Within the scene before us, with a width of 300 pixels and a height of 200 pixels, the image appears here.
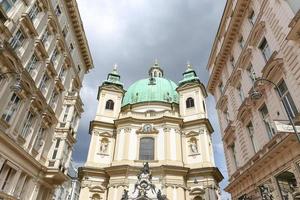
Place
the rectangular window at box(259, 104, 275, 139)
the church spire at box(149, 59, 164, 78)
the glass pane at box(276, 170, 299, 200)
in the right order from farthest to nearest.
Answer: the church spire at box(149, 59, 164, 78), the rectangular window at box(259, 104, 275, 139), the glass pane at box(276, 170, 299, 200)

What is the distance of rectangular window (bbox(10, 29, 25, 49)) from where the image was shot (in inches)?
661

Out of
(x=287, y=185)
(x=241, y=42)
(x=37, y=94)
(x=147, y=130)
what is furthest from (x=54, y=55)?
(x=287, y=185)

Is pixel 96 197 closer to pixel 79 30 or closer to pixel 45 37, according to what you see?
pixel 79 30

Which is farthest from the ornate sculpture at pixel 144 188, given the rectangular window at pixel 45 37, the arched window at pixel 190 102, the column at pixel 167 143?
the rectangular window at pixel 45 37

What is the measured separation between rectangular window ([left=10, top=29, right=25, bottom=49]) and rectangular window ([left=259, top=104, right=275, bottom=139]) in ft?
61.4

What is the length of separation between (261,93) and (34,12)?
19.7m

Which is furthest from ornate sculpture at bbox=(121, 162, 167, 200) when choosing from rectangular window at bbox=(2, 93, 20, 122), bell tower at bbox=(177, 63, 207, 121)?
rectangular window at bbox=(2, 93, 20, 122)

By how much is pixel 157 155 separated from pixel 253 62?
81.6 ft

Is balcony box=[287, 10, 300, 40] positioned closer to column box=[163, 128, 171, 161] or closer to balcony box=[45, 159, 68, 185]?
balcony box=[45, 159, 68, 185]

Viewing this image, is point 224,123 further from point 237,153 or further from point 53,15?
point 53,15

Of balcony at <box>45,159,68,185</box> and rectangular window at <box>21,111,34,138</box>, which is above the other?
rectangular window at <box>21,111,34,138</box>

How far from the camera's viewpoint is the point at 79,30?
28609 mm

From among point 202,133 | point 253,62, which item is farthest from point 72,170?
point 253,62

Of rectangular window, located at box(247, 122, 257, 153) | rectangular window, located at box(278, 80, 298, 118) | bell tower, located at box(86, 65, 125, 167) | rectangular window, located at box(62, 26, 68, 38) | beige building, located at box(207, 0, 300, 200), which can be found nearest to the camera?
beige building, located at box(207, 0, 300, 200)
